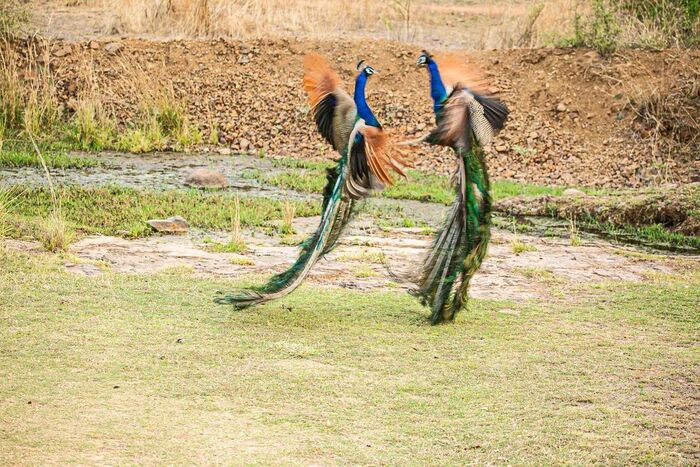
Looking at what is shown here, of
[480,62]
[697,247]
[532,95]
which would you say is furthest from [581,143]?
[697,247]

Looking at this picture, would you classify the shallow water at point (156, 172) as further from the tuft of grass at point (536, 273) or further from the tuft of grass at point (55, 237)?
the tuft of grass at point (536, 273)

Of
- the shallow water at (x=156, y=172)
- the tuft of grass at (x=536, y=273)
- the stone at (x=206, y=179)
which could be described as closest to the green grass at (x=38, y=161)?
the shallow water at (x=156, y=172)

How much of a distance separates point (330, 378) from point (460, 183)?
1.71 metres

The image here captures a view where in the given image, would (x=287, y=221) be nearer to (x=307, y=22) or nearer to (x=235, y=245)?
(x=235, y=245)

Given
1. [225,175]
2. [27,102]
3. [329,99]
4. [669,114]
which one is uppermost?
[329,99]

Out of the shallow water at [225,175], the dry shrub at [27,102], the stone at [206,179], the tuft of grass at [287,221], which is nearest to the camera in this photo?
the tuft of grass at [287,221]

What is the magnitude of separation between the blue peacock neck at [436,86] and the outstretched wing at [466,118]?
0.26 ft

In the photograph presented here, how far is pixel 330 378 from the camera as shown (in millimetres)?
5461

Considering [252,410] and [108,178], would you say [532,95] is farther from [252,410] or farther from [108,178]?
[252,410]

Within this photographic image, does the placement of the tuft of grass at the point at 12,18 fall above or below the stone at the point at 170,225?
above

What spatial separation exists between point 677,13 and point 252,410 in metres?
12.9

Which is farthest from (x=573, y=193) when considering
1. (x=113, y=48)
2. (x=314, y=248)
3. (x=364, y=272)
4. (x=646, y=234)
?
(x=113, y=48)

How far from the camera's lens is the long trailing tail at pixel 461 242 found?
6.49m

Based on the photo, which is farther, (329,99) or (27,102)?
(27,102)
